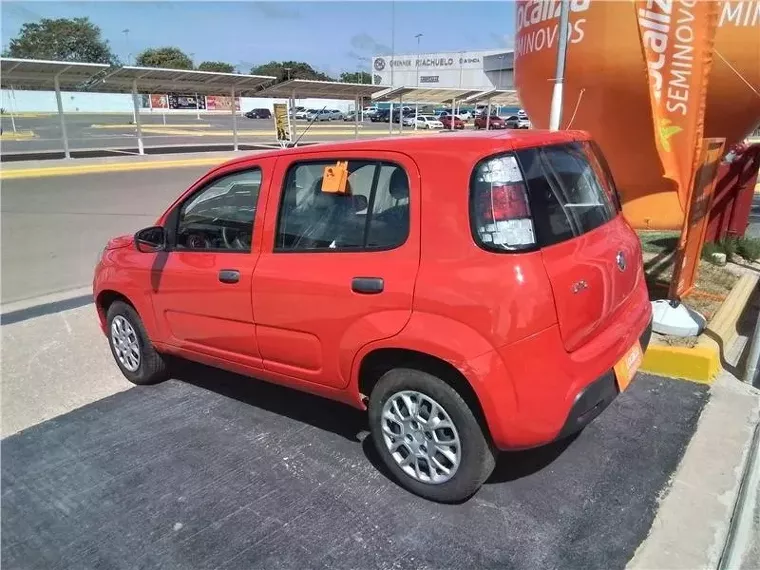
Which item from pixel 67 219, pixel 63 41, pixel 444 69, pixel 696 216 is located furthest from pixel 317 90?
pixel 63 41

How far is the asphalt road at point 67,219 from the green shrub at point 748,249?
8.17m

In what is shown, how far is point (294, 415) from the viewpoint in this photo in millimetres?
3844

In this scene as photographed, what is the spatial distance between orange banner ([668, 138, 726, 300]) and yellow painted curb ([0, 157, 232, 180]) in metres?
16.4

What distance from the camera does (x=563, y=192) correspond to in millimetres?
2805

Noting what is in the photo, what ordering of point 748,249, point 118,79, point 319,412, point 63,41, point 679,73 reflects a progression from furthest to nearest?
point 63,41
point 118,79
point 748,249
point 679,73
point 319,412

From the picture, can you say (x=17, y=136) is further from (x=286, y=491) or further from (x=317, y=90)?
(x=286, y=491)

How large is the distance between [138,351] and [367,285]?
2.31 meters

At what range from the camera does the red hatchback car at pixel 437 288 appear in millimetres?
2520

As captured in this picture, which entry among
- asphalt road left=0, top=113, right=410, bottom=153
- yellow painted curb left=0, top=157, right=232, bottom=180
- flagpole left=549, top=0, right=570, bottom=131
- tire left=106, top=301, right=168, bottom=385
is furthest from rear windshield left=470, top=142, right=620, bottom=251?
asphalt road left=0, top=113, right=410, bottom=153

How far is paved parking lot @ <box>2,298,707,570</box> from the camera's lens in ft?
8.54

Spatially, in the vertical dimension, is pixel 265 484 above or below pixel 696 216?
below

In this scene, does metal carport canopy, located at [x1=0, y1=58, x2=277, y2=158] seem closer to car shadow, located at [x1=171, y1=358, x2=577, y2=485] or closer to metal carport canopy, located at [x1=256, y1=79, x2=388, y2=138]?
metal carport canopy, located at [x1=256, y1=79, x2=388, y2=138]

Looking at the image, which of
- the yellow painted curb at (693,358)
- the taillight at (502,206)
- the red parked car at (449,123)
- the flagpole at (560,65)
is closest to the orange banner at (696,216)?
the yellow painted curb at (693,358)

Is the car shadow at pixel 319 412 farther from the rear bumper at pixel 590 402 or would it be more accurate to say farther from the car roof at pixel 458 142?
the car roof at pixel 458 142
